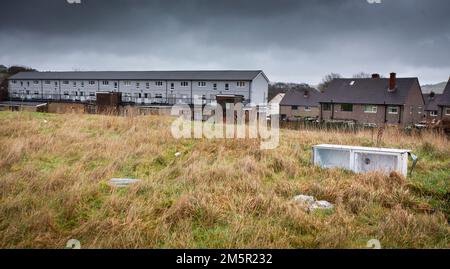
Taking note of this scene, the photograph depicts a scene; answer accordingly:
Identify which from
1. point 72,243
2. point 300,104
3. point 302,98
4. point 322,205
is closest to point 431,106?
point 302,98

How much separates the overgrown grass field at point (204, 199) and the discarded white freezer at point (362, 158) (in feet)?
1.14

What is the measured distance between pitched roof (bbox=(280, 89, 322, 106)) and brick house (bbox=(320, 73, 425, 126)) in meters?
5.29

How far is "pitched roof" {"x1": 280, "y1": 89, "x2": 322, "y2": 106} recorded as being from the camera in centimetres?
4362

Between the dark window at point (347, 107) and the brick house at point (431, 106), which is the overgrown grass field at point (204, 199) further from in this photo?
the brick house at point (431, 106)

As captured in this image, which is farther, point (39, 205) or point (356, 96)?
point (356, 96)

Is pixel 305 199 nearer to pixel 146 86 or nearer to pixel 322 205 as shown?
pixel 322 205

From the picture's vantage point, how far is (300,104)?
44.1 m

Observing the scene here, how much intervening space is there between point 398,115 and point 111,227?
3595cm

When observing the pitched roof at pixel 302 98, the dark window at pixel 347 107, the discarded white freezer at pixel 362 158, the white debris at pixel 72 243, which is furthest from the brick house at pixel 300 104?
the white debris at pixel 72 243

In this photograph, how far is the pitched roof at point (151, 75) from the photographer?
40013 millimetres

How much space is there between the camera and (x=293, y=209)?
148 inches

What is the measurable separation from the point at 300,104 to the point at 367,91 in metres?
10.3
